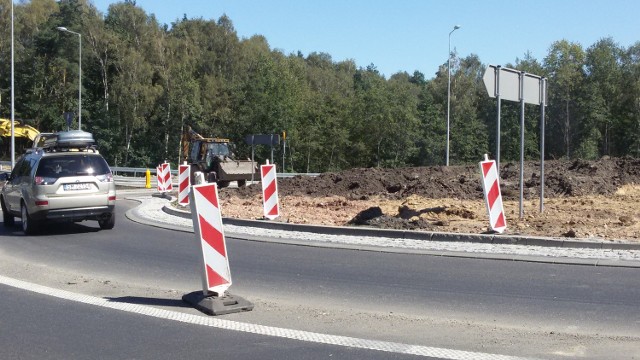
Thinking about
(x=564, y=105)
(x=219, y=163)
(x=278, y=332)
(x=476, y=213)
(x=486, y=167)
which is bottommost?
(x=278, y=332)

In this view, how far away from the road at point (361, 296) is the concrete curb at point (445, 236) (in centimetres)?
168

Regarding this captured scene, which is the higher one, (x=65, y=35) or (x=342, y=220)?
(x=65, y=35)

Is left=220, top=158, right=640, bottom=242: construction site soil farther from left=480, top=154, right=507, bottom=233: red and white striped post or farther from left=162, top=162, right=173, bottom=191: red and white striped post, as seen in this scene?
left=162, top=162, right=173, bottom=191: red and white striped post

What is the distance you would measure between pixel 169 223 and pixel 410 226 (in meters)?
6.11

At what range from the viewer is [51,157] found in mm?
15117

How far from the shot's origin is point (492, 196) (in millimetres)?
13273

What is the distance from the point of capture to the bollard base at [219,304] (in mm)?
7555

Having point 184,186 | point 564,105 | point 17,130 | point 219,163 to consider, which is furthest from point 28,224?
point 564,105

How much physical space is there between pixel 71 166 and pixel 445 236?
8.20 meters

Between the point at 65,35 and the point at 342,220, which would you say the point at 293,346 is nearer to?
the point at 342,220

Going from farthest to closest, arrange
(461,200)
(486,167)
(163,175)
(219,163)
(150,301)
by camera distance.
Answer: (219,163) < (163,175) < (461,200) < (486,167) < (150,301)

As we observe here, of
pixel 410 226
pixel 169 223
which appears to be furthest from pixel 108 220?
pixel 410 226

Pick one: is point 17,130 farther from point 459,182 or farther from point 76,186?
point 76,186

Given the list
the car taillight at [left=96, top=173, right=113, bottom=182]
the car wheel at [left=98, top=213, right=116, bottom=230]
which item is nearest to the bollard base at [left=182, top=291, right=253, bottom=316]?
the car taillight at [left=96, top=173, right=113, bottom=182]
